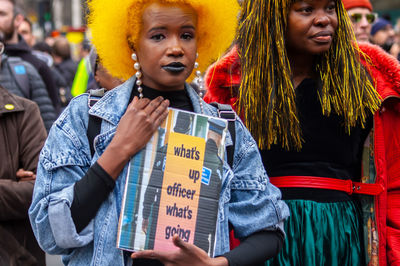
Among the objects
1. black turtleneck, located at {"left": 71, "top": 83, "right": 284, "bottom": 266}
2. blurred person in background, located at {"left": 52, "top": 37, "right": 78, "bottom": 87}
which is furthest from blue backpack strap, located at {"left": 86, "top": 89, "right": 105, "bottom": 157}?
blurred person in background, located at {"left": 52, "top": 37, "right": 78, "bottom": 87}

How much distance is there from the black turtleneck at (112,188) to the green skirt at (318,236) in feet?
1.62

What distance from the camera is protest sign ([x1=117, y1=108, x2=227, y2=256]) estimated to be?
1.79 meters

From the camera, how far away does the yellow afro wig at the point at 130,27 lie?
6.52 feet

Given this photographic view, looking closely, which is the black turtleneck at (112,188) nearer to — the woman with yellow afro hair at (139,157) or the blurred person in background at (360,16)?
the woman with yellow afro hair at (139,157)

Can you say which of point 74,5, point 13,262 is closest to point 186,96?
point 13,262

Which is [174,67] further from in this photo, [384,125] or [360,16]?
[360,16]

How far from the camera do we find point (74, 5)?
5175 cm

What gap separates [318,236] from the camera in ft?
8.46

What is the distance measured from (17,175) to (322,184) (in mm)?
1532

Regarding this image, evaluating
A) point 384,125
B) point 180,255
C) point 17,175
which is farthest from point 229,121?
point 17,175

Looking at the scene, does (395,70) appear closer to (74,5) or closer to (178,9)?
(178,9)

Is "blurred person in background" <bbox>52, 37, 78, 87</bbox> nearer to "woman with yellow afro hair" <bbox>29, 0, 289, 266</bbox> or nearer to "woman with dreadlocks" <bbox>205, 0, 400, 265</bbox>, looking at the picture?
"woman with dreadlocks" <bbox>205, 0, 400, 265</bbox>

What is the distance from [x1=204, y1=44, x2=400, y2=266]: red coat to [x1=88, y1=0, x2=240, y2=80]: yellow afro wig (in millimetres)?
488

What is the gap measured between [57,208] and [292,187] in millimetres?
1186
